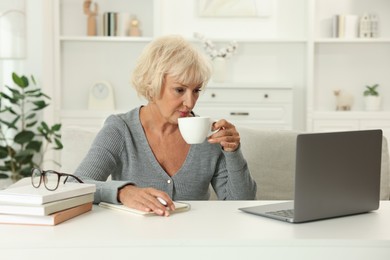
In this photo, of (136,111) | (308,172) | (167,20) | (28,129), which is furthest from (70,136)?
(167,20)

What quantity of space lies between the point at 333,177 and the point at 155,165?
793mm

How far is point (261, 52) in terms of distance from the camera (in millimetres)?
5809

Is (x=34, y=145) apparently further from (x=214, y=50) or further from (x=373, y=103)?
(x=373, y=103)

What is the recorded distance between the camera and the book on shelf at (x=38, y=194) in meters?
1.62

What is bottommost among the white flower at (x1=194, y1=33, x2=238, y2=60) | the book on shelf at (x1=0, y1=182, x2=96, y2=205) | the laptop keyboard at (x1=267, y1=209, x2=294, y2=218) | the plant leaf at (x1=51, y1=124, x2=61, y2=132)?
the plant leaf at (x1=51, y1=124, x2=61, y2=132)

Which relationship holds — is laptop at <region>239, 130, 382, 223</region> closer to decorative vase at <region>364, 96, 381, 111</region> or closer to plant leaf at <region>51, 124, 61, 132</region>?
plant leaf at <region>51, 124, 61, 132</region>

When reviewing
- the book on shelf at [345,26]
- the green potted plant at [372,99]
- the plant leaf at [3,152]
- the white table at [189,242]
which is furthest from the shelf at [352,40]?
the white table at [189,242]

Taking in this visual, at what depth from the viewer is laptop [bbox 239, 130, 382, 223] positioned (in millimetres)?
1641

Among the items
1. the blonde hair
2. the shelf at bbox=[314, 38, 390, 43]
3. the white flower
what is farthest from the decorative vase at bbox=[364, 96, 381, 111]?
the blonde hair

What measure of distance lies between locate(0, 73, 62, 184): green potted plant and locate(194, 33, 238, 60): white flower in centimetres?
129

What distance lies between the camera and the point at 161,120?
2.41 meters

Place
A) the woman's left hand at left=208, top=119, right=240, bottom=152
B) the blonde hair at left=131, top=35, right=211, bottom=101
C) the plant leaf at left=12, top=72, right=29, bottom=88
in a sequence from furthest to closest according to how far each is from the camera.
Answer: the plant leaf at left=12, top=72, right=29, bottom=88 < the blonde hair at left=131, top=35, right=211, bottom=101 < the woman's left hand at left=208, top=119, right=240, bottom=152

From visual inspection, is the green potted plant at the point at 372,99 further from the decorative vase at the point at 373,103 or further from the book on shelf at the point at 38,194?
the book on shelf at the point at 38,194

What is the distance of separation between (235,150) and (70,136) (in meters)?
0.77
